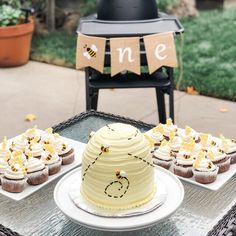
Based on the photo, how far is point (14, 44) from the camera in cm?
490

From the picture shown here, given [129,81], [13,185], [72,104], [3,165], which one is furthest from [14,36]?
[13,185]

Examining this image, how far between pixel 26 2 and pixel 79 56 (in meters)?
2.86

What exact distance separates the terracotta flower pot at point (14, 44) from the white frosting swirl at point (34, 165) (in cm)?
327

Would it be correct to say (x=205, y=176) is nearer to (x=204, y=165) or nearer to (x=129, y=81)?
(x=204, y=165)

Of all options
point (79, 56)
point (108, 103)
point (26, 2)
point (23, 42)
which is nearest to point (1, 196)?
point (79, 56)

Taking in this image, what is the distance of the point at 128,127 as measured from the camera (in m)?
1.54

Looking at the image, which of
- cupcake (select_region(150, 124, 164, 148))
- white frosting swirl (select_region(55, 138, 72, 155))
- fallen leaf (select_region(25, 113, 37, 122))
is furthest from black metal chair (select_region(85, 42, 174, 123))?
white frosting swirl (select_region(55, 138, 72, 155))

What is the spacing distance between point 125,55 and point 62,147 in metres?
1.11

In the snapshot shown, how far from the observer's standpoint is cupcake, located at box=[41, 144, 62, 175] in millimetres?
1815

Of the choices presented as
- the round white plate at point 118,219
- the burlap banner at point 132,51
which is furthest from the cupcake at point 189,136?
the burlap banner at point 132,51

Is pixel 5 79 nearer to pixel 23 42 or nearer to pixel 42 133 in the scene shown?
pixel 23 42

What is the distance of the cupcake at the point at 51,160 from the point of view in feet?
5.96

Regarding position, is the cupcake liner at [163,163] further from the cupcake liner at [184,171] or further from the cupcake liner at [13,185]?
the cupcake liner at [13,185]

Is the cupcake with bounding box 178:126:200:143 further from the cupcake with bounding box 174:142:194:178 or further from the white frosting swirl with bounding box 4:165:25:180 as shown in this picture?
the white frosting swirl with bounding box 4:165:25:180
